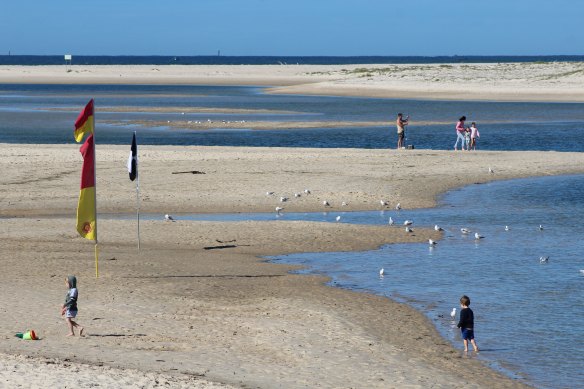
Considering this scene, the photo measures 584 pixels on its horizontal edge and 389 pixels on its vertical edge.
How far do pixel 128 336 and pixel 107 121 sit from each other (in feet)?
143

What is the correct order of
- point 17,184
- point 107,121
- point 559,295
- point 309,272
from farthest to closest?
point 107,121, point 17,184, point 309,272, point 559,295

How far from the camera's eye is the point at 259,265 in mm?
20641

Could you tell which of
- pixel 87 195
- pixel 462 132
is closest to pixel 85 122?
pixel 87 195

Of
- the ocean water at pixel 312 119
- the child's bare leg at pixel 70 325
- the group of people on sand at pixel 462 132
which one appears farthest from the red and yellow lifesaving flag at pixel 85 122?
the ocean water at pixel 312 119

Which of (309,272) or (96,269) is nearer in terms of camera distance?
(96,269)

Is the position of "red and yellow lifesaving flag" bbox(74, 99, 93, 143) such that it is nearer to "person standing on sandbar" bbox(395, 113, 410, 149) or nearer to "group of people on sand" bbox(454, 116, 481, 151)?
"person standing on sandbar" bbox(395, 113, 410, 149)

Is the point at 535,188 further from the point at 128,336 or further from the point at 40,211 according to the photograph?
the point at 128,336

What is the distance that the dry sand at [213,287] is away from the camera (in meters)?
13.2

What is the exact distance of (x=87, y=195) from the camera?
60.1ft

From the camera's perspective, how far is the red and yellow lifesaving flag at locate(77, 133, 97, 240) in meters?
18.1

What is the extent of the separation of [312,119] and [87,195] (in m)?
40.9

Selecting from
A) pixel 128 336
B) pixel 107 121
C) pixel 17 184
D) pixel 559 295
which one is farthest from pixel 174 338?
pixel 107 121

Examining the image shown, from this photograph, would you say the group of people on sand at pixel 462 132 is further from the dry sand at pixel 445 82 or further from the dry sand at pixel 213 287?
the dry sand at pixel 445 82

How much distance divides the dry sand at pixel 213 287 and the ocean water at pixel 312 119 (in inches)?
420
